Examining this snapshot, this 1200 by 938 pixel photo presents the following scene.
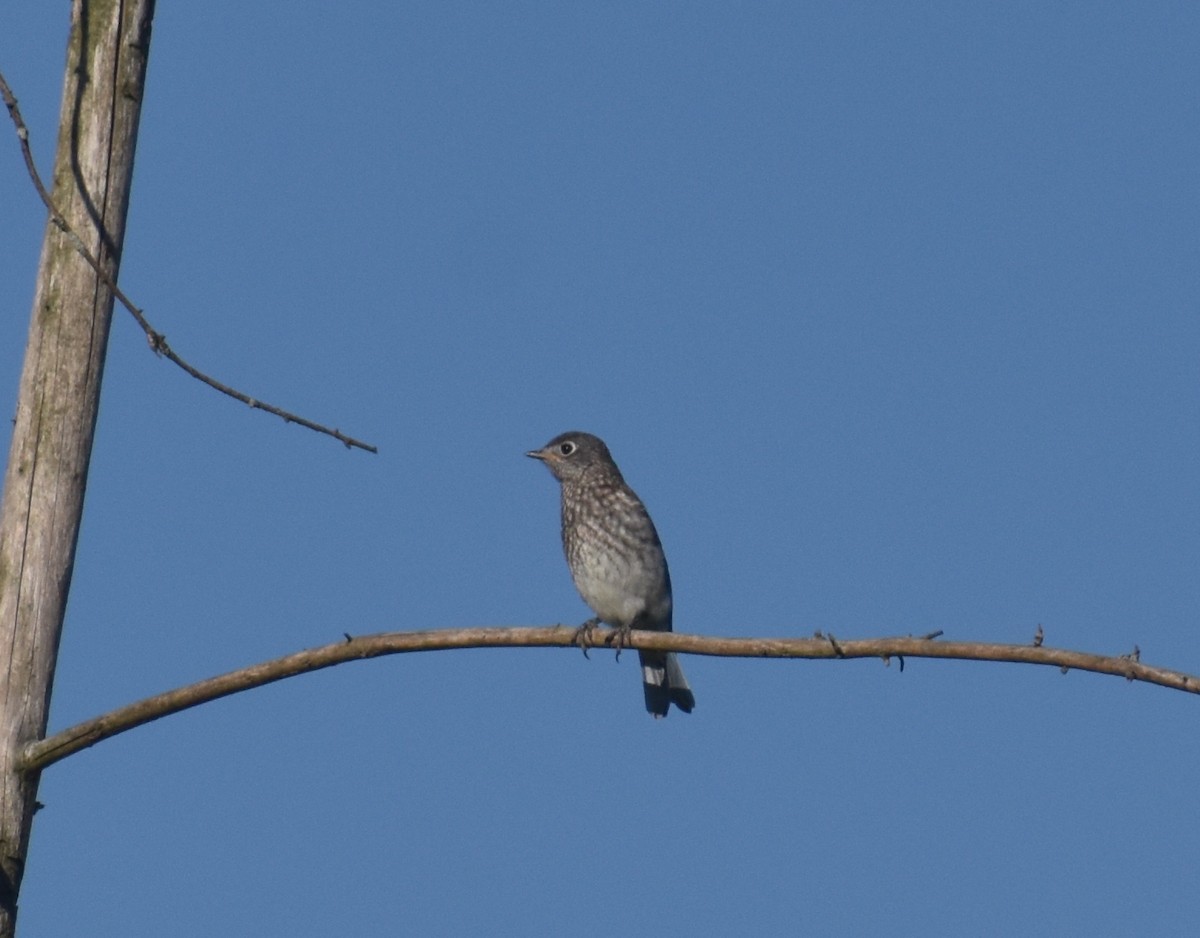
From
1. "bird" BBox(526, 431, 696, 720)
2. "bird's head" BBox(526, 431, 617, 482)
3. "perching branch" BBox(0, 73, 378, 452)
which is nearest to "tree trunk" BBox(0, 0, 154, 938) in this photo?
"perching branch" BBox(0, 73, 378, 452)

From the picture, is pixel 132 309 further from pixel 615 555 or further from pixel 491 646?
pixel 615 555

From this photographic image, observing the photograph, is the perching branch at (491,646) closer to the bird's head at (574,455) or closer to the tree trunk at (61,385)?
the tree trunk at (61,385)

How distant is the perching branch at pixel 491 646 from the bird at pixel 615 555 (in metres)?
4.55

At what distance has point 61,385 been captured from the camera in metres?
5.82

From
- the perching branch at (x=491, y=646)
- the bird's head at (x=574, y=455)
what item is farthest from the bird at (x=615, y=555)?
the perching branch at (x=491, y=646)

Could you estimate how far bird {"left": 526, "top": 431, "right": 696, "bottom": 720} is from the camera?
442 inches

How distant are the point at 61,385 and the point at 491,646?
1.66 metres

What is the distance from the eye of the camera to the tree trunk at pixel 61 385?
5.79 metres

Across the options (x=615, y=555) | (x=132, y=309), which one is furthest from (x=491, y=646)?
(x=615, y=555)

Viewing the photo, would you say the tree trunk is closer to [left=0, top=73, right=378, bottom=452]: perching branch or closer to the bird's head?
[left=0, top=73, right=378, bottom=452]: perching branch

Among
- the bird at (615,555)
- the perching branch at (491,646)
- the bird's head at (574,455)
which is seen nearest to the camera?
the perching branch at (491,646)

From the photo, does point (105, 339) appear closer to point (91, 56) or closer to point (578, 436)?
point (91, 56)

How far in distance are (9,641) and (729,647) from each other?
237 centimetres

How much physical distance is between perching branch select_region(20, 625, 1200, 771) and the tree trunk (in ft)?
0.68
